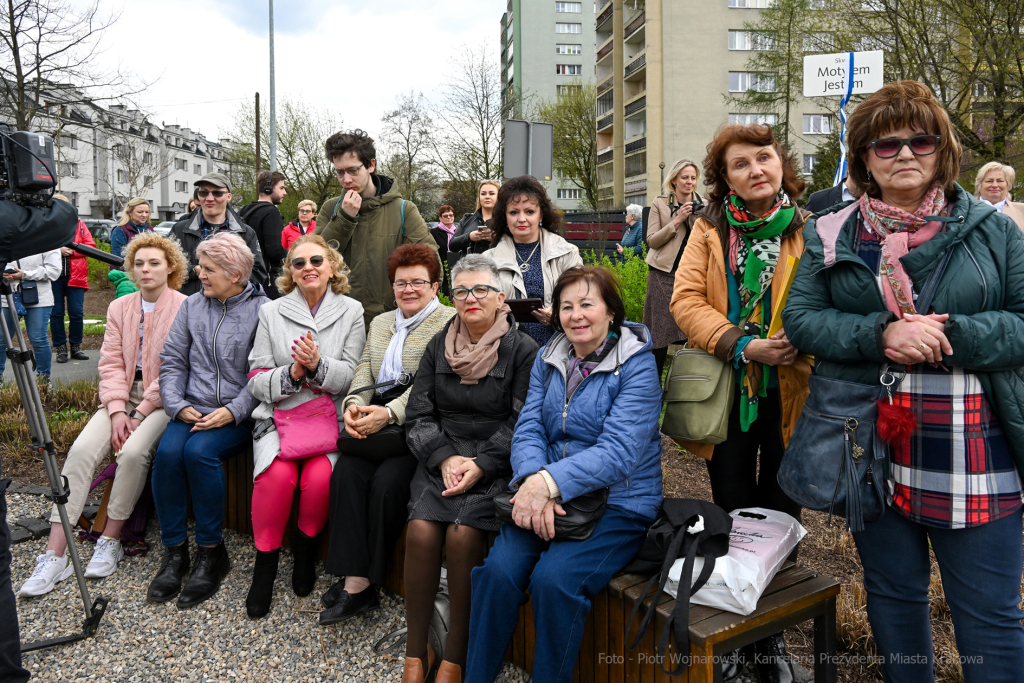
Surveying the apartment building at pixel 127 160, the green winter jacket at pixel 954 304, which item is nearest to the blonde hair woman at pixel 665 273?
the green winter jacket at pixel 954 304

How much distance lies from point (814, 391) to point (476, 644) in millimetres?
1536

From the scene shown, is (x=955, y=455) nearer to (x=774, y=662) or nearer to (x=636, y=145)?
(x=774, y=662)

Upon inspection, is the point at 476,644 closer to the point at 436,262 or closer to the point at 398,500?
the point at 398,500

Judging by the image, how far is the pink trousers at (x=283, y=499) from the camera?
12.4 ft

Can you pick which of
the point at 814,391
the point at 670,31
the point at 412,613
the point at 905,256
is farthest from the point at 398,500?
the point at 670,31

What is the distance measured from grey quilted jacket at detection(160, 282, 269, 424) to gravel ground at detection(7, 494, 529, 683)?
3.32 ft

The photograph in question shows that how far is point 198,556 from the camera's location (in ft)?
13.3

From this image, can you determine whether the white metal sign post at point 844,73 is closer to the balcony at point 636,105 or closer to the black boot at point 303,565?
the black boot at point 303,565

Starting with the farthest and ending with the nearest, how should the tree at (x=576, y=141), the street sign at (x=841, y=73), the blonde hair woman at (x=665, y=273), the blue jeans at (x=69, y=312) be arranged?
1. the tree at (x=576, y=141)
2. the blue jeans at (x=69, y=312)
3. the street sign at (x=841, y=73)
4. the blonde hair woman at (x=665, y=273)

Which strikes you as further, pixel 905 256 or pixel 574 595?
pixel 574 595

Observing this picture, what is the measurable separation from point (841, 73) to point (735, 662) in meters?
5.07

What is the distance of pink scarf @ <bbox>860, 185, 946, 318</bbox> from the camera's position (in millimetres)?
2193

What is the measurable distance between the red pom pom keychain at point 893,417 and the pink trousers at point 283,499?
2698 millimetres

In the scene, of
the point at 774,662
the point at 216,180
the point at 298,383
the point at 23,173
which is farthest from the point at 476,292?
the point at 216,180
